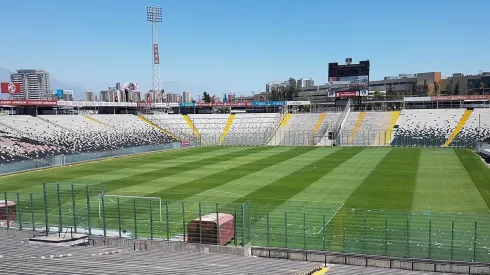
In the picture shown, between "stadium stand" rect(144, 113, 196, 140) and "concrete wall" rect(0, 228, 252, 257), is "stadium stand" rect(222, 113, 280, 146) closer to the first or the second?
"stadium stand" rect(144, 113, 196, 140)

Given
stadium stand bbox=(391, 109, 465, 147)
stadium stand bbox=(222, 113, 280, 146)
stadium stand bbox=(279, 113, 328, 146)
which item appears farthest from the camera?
stadium stand bbox=(222, 113, 280, 146)

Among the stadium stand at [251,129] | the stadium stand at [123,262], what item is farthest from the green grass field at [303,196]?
the stadium stand at [251,129]

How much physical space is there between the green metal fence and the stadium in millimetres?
71

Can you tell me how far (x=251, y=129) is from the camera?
74.4m

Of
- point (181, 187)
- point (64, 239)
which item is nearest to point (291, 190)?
point (181, 187)

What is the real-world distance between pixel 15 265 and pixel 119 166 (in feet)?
106

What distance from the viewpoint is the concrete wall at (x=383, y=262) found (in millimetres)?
12727

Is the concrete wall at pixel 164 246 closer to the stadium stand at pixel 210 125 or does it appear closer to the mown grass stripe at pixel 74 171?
the mown grass stripe at pixel 74 171

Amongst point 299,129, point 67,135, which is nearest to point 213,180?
point 67,135

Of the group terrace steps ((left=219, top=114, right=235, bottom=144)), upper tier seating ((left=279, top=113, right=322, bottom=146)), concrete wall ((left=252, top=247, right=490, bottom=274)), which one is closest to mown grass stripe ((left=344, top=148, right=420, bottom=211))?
concrete wall ((left=252, top=247, right=490, bottom=274))

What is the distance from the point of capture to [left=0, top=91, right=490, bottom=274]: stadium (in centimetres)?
1495

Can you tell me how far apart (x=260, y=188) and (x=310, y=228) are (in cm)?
1140

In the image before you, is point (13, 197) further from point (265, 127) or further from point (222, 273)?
point (265, 127)

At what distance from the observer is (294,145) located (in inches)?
2569
